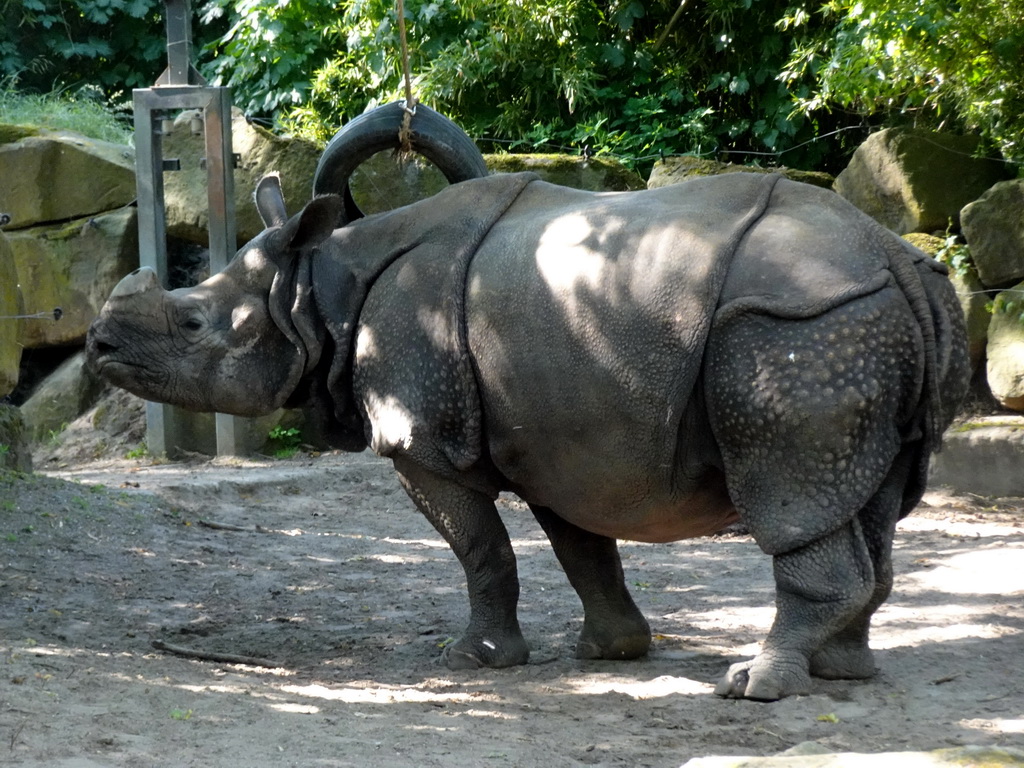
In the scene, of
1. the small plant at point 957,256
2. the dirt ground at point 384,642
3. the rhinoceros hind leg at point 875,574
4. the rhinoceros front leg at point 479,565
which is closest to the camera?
the dirt ground at point 384,642

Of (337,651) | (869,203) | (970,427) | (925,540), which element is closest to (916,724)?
(337,651)

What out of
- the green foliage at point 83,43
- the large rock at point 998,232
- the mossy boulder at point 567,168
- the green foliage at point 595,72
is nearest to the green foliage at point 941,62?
the green foliage at point 595,72

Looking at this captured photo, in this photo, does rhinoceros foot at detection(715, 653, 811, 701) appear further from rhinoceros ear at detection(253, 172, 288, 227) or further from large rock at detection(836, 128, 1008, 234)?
large rock at detection(836, 128, 1008, 234)

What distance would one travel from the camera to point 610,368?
5062 mm

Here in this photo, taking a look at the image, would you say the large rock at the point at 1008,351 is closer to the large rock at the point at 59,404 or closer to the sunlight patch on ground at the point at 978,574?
the sunlight patch on ground at the point at 978,574

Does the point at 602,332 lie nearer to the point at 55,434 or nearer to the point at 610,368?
the point at 610,368

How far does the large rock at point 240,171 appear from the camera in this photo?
1233 cm

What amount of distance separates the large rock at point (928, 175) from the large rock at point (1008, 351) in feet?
3.22

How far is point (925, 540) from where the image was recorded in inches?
331

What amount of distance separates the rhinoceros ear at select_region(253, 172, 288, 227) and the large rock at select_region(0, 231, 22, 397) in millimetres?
2058

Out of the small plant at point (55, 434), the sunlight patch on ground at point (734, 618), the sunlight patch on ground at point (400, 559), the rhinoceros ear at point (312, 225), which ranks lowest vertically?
the sunlight patch on ground at point (400, 559)

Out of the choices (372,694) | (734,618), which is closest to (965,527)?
(734,618)

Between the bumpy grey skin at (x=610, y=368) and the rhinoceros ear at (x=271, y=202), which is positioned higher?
the rhinoceros ear at (x=271, y=202)

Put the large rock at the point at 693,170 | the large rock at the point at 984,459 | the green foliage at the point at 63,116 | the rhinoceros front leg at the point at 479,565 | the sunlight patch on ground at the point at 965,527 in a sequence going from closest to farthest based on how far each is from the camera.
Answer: the rhinoceros front leg at the point at 479,565 < the sunlight patch on ground at the point at 965,527 < the large rock at the point at 984,459 < the large rock at the point at 693,170 < the green foliage at the point at 63,116
